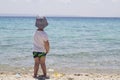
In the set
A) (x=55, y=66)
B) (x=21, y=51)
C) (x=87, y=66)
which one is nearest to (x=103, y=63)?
(x=87, y=66)

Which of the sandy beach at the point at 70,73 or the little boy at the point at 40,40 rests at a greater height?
the little boy at the point at 40,40

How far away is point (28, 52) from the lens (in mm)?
16484

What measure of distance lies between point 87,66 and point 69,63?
2.97ft

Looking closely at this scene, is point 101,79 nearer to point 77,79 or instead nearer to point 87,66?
point 77,79

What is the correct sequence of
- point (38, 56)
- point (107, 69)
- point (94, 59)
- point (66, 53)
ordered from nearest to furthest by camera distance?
1. point (38, 56)
2. point (107, 69)
3. point (94, 59)
4. point (66, 53)

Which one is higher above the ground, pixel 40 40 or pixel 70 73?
pixel 40 40

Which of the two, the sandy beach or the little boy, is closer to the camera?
the little boy

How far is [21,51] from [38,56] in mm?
7855

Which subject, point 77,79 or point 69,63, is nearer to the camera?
point 77,79

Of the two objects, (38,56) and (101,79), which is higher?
(38,56)

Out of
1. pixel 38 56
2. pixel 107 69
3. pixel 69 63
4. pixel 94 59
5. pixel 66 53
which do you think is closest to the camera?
pixel 38 56

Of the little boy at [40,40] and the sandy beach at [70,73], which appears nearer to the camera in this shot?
the little boy at [40,40]

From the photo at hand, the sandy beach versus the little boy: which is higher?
the little boy

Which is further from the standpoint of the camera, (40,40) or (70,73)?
(70,73)
